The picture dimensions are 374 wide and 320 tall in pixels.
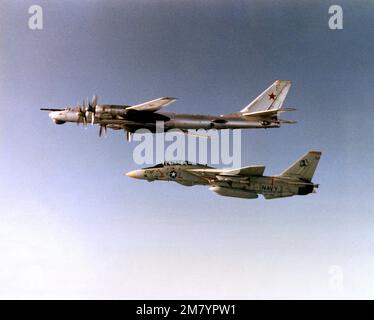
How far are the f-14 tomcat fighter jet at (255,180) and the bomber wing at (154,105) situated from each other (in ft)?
14.0

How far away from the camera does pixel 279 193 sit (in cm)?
2195

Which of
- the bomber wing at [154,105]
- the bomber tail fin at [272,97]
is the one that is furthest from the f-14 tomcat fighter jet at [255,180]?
the bomber wing at [154,105]

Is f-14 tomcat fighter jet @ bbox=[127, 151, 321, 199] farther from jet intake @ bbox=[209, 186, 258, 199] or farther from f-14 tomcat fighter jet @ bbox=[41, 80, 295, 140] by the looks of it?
f-14 tomcat fighter jet @ bbox=[41, 80, 295, 140]

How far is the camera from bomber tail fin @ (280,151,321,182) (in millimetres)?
22219

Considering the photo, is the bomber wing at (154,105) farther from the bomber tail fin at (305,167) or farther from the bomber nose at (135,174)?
the bomber tail fin at (305,167)

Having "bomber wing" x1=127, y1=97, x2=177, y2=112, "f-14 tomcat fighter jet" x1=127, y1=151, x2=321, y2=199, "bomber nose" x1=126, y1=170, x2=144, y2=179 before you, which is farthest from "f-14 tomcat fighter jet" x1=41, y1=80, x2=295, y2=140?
"bomber nose" x1=126, y1=170, x2=144, y2=179

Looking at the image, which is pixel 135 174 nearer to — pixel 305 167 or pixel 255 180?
pixel 255 180

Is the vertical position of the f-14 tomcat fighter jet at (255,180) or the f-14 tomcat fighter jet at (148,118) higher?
the f-14 tomcat fighter jet at (148,118)

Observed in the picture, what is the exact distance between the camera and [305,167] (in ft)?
73.2

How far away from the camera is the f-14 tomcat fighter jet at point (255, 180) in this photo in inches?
853
